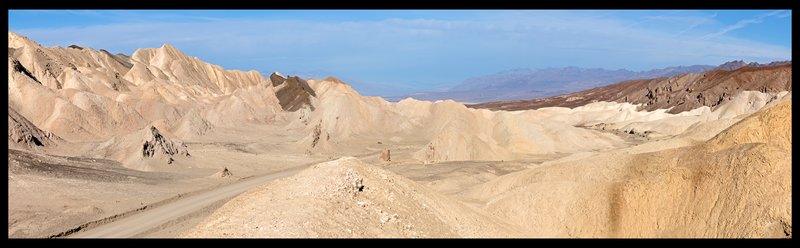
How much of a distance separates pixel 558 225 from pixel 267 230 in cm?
1515

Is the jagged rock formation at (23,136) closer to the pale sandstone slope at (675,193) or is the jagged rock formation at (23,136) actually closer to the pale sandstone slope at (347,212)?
the pale sandstone slope at (347,212)

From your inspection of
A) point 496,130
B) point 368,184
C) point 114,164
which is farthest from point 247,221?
point 496,130

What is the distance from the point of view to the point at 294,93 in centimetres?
11025

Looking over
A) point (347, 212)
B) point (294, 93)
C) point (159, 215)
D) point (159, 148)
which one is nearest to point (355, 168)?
point (347, 212)

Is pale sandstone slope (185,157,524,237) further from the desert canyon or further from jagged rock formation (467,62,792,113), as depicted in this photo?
jagged rock formation (467,62,792,113)

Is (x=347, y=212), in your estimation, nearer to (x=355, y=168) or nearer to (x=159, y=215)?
(x=355, y=168)

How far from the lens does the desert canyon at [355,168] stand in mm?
26578

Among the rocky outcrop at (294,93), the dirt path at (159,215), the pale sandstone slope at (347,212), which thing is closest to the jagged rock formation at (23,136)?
the dirt path at (159,215)

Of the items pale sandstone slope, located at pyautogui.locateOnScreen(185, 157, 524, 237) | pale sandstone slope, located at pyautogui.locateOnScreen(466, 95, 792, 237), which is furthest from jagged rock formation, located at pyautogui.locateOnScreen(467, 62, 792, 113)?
pale sandstone slope, located at pyautogui.locateOnScreen(185, 157, 524, 237)

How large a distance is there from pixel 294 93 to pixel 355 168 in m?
82.6

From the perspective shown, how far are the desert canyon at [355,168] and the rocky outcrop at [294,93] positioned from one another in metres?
0.35

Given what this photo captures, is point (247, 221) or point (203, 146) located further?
point (203, 146)

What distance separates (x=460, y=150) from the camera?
2490 inches

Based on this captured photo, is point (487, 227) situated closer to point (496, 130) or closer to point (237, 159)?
point (237, 159)
